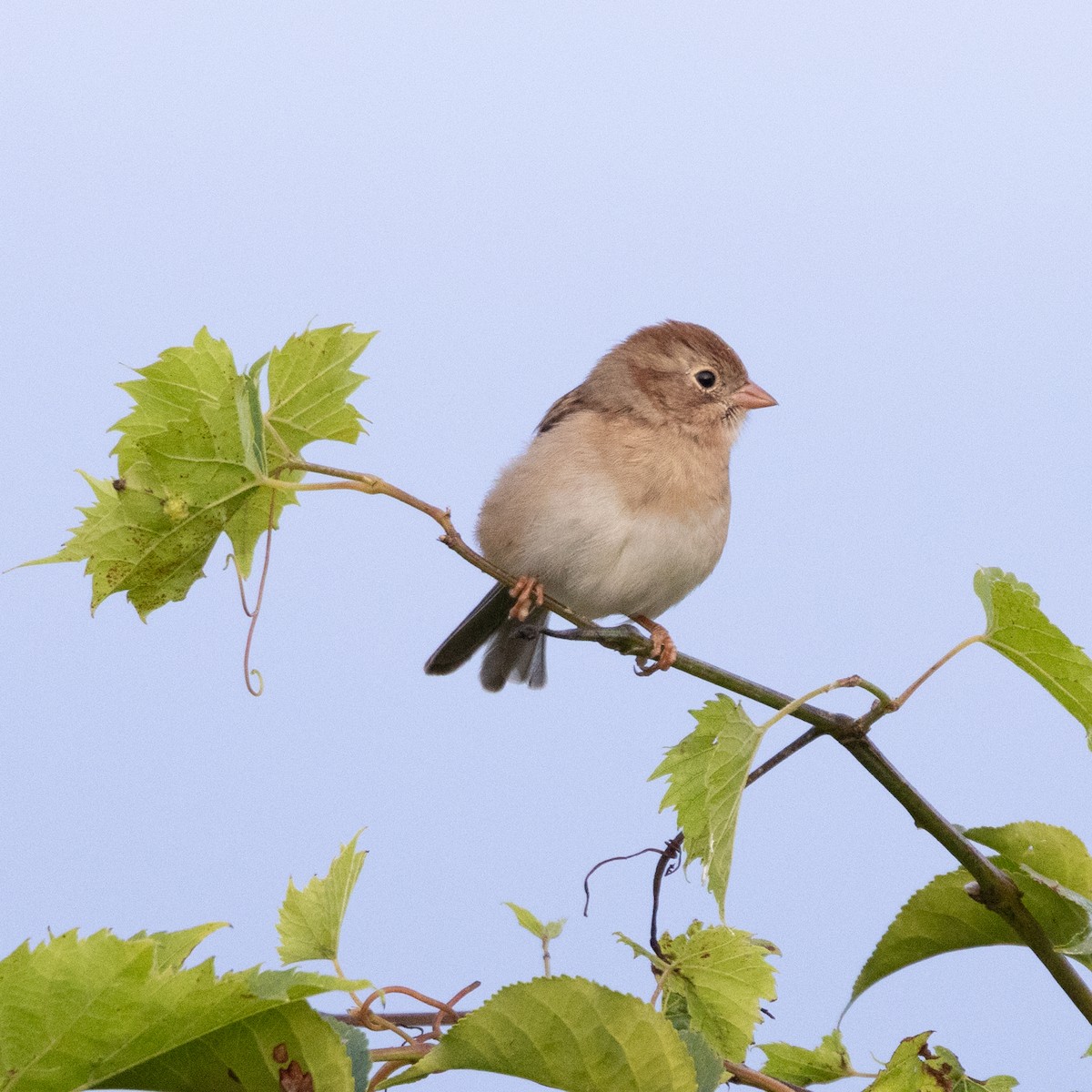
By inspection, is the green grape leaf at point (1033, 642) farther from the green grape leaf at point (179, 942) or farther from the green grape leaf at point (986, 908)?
the green grape leaf at point (179, 942)

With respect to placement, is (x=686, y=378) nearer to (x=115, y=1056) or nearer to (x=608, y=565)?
(x=608, y=565)

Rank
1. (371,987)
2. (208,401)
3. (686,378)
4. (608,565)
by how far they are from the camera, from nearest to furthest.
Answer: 1. (371,987)
2. (208,401)
3. (608,565)
4. (686,378)

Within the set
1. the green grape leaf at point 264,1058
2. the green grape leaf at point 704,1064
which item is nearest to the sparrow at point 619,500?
the green grape leaf at point 704,1064

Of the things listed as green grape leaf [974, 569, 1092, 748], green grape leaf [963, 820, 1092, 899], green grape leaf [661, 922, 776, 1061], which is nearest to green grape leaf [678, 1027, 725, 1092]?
green grape leaf [661, 922, 776, 1061]

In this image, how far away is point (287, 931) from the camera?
2.40 meters

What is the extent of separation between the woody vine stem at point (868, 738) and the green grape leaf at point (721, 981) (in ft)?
1.28

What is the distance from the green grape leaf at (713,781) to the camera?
2.54 metres

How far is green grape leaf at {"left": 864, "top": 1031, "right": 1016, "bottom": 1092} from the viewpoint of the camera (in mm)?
2367

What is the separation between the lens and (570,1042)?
1.97 m

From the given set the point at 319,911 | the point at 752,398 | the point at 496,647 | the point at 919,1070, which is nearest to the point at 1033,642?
the point at 919,1070

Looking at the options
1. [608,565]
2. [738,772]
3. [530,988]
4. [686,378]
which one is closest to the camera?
[530,988]

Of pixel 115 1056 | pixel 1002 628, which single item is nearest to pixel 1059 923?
pixel 1002 628

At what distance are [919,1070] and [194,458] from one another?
169cm

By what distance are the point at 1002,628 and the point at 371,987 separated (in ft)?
4.50
